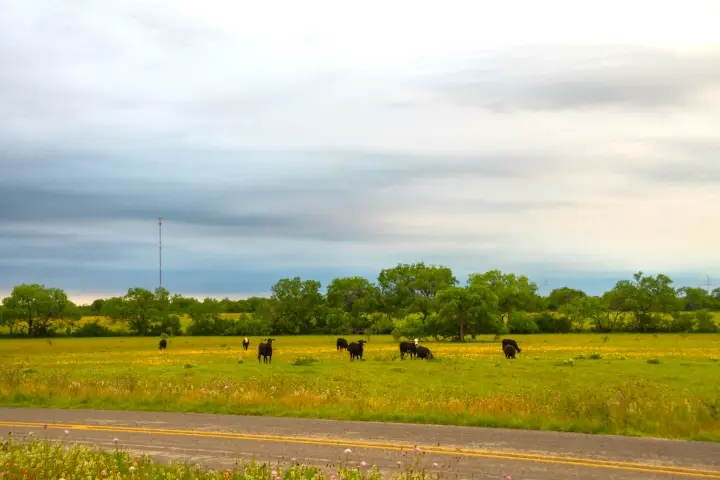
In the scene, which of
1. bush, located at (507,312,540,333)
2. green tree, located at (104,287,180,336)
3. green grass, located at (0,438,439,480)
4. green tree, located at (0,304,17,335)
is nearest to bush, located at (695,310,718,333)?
bush, located at (507,312,540,333)

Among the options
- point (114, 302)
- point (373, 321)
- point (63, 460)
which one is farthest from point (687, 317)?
point (63, 460)

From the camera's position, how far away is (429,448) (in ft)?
47.5

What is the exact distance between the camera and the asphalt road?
12562mm

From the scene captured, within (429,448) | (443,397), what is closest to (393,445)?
(429,448)

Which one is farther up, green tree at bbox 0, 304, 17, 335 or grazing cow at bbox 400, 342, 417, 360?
green tree at bbox 0, 304, 17, 335

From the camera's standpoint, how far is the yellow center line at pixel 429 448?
1247 centimetres

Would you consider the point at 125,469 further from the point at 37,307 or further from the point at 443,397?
the point at 37,307

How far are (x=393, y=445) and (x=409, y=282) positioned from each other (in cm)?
15973

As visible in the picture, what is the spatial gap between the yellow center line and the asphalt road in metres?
0.02

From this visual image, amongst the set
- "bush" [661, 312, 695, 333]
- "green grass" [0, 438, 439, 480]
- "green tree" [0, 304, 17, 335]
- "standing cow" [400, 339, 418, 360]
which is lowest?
"bush" [661, 312, 695, 333]

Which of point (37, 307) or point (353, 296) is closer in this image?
point (37, 307)

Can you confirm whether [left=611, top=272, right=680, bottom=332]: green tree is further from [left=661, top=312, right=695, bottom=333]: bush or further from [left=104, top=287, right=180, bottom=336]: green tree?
[left=104, top=287, right=180, bottom=336]: green tree

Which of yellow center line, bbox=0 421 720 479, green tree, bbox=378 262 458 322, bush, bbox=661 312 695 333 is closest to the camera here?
yellow center line, bbox=0 421 720 479

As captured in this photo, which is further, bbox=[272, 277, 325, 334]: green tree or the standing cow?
bbox=[272, 277, 325, 334]: green tree
